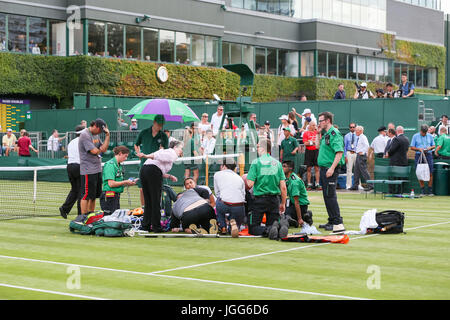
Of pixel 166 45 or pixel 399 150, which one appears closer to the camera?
pixel 399 150

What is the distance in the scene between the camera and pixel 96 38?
41.4m

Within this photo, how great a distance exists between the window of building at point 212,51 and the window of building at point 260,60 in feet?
14.2

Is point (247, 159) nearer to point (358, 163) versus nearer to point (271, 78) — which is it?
point (358, 163)

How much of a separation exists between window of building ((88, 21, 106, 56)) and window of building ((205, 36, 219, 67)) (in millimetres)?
7776

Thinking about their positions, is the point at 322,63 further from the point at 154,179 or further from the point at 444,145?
the point at 154,179

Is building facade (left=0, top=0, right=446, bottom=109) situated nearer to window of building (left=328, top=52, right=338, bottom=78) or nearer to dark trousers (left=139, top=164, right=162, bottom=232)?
window of building (left=328, top=52, right=338, bottom=78)

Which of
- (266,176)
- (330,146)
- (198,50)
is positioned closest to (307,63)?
(198,50)

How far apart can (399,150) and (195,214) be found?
1143 cm

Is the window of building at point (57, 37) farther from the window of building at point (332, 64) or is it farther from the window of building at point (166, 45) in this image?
the window of building at point (332, 64)

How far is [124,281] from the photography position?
8469 millimetres

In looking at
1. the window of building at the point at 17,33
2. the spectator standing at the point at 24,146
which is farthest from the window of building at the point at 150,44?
the spectator standing at the point at 24,146

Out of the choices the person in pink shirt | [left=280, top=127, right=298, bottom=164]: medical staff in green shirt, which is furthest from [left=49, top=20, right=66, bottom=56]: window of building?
the person in pink shirt
